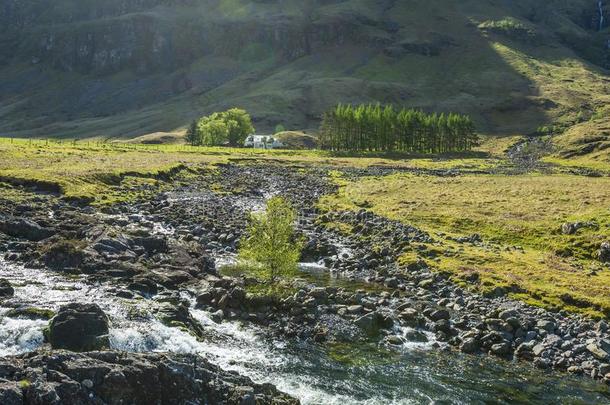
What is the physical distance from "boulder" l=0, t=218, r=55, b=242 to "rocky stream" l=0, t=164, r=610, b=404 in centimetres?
13

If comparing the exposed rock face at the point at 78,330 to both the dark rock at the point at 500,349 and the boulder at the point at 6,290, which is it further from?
the dark rock at the point at 500,349

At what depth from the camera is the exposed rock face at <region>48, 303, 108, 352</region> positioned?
953 inches

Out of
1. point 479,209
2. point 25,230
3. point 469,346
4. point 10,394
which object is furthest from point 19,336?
point 479,209

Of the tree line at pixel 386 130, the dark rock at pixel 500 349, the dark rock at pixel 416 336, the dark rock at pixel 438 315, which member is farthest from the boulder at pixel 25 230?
the tree line at pixel 386 130

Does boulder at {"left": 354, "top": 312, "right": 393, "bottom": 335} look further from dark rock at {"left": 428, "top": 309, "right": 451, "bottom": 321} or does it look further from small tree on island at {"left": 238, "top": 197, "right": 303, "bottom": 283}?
small tree on island at {"left": 238, "top": 197, "right": 303, "bottom": 283}

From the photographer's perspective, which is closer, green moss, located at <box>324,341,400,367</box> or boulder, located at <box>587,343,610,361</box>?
green moss, located at <box>324,341,400,367</box>

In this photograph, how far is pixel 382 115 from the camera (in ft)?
590

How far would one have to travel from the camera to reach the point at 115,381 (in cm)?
1792

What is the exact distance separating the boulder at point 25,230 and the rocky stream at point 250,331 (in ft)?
0.43

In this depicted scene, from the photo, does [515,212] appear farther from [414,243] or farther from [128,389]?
[128,389]

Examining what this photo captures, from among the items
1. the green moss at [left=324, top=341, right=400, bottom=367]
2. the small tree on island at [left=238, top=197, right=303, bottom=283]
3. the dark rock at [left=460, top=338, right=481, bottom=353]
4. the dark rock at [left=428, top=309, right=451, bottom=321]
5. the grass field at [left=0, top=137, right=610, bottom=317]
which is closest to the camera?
the green moss at [left=324, top=341, right=400, bottom=367]

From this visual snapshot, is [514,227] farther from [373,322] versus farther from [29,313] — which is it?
[29,313]

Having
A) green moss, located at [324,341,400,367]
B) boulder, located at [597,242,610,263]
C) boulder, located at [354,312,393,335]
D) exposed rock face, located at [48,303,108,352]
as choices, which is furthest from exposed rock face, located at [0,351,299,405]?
boulder, located at [597,242,610,263]

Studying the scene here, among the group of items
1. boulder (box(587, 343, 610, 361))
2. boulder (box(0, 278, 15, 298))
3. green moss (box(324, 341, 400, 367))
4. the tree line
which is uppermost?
the tree line
